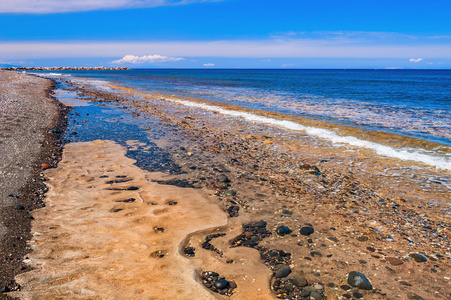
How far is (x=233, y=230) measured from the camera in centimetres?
566

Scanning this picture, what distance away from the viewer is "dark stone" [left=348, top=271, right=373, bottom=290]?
4.11m

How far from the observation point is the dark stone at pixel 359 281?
4.11 metres

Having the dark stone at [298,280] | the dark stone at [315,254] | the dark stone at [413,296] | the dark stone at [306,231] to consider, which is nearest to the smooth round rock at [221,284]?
the dark stone at [298,280]

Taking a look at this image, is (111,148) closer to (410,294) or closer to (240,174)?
(240,174)

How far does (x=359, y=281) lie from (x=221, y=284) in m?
2.15

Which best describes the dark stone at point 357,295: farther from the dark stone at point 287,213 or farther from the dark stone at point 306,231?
the dark stone at point 287,213

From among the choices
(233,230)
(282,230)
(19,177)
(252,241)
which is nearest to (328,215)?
(282,230)

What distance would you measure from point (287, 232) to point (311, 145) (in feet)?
25.2

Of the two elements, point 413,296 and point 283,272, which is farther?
point 283,272

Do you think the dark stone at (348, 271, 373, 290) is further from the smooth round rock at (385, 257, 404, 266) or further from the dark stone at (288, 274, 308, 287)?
the smooth round rock at (385, 257, 404, 266)

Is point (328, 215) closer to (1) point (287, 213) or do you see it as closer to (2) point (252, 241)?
(1) point (287, 213)

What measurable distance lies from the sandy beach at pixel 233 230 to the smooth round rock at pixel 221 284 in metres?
0.02

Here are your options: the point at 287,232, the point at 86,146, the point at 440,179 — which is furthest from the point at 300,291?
the point at 86,146

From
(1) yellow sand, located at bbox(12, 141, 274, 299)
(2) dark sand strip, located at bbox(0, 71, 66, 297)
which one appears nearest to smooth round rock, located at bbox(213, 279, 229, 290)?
(1) yellow sand, located at bbox(12, 141, 274, 299)
